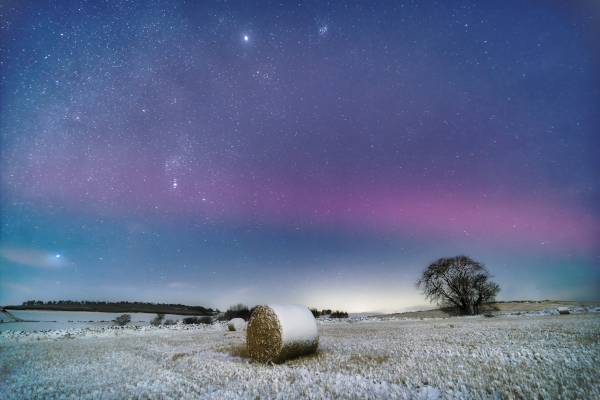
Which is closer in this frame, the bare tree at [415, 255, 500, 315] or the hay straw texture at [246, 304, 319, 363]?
the hay straw texture at [246, 304, 319, 363]

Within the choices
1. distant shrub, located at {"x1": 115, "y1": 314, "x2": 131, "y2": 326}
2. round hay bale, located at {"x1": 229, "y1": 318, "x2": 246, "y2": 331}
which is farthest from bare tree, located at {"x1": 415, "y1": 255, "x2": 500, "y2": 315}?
distant shrub, located at {"x1": 115, "y1": 314, "x2": 131, "y2": 326}

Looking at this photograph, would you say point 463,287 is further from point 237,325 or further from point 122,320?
point 122,320

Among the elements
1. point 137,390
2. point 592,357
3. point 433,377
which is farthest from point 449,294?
point 137,390

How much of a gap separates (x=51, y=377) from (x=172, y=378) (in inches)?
137

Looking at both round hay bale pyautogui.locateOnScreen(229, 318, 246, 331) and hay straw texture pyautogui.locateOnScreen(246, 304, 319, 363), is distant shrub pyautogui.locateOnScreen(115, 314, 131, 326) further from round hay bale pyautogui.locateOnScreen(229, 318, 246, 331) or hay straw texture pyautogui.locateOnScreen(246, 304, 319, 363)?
hay straw texture pyautogui.locateOnScreen(246, 304, 319, 363)

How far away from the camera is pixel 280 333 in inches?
321

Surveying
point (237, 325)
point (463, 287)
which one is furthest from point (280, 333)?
point (463, 287)

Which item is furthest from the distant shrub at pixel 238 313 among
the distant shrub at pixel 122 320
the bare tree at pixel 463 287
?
the bare tree at pixel 463 287

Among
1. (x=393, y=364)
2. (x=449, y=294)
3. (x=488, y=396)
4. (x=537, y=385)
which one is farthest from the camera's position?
(x=449, y=294)

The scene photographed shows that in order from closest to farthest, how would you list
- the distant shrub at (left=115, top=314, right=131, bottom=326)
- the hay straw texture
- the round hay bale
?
1. the hay straw texture
2. the round hay bale
3. the distant shrub at (left=115, top=314, right=131, bottom=326)

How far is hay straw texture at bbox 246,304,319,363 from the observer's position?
809cm

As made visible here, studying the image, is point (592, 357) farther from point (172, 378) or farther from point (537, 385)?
point (172, 378)

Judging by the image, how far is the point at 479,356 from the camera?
6605mm

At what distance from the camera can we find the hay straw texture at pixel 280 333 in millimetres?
8094
